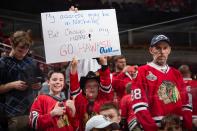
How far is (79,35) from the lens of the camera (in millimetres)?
4289

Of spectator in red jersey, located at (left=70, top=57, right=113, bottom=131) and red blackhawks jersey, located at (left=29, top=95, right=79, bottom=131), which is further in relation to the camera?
spectator in red jersey, located at (left=70, top=57, right=113, bottom=131)

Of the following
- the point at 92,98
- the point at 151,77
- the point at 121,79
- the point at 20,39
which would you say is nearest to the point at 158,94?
the point at 151,77

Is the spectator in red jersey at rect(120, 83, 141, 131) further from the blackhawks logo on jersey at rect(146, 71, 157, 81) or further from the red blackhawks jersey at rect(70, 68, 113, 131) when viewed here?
the blackhawks logo on jersey at rect(146, 71, 157, 81)

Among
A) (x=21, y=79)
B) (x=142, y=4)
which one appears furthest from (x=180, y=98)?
(x=142, y=4)

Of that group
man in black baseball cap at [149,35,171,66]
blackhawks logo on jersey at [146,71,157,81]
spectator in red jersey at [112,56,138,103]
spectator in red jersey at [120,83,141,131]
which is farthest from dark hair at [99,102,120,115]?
spectator in red jersey at [112,56,138,103]

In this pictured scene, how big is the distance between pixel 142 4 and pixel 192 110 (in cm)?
677

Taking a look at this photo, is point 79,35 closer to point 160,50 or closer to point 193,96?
point 160,50

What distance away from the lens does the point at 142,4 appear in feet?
35.2

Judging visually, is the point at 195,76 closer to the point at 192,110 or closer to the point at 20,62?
the point at 192,110

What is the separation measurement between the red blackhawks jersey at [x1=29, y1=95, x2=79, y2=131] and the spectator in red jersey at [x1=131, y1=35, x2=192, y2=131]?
0.59 metres

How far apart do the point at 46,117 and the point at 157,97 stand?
3.01 ft

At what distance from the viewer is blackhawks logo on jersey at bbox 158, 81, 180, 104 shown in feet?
12.7

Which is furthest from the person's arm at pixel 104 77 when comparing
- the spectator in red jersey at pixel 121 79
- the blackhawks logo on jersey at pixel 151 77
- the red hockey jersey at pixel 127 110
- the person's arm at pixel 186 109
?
the person's arm at pixel 186 109

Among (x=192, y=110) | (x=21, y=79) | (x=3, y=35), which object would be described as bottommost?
(x=192, y=110)
